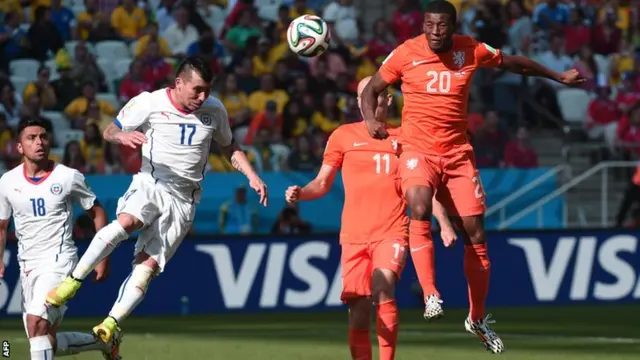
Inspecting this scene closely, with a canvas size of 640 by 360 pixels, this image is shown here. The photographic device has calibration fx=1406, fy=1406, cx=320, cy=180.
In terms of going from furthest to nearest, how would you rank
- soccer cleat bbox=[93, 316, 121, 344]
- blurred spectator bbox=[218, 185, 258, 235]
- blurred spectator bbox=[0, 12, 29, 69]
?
blurred spectator bbox=[0, 12, 29, 69], blurred spectator bbox=[218, 185, 258, 235], soccer cleat bbox=[93, 316, 121, 344]

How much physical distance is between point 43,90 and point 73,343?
36.1 ft

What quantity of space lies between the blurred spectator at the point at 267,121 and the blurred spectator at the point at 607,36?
22.8 ft

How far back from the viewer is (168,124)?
10.0m

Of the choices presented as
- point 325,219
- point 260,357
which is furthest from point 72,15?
point 260,357

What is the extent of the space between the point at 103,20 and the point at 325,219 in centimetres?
661

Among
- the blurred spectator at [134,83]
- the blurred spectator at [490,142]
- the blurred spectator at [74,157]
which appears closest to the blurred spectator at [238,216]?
the blurred spectator at [74,157]

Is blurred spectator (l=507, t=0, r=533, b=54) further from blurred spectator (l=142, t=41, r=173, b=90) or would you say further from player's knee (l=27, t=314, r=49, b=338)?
player's knee (l=27, t=314, r=49, b=338)

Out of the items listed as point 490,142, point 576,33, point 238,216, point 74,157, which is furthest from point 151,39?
point 576,33

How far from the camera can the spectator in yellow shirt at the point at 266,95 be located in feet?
70.3

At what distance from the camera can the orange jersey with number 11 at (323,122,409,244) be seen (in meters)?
9.83

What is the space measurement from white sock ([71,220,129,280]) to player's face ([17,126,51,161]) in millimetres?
829

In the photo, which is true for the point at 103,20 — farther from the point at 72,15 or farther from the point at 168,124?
the point at 168,124

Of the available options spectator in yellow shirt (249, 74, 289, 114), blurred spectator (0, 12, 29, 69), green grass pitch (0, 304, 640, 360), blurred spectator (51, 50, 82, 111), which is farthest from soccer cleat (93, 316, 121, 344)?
blurred spectator (0, 12, 29, 69)

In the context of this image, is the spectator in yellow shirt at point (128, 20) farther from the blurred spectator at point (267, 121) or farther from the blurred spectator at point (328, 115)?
the blurred spectator at point (328, 115)
